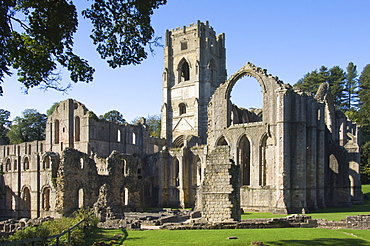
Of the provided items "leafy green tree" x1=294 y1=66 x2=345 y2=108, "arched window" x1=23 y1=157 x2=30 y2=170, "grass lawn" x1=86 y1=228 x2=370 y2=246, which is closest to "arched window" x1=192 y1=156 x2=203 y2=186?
"arched window" x1=23 y1=157 x2=30 y2=170

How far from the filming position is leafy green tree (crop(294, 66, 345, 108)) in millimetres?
68062

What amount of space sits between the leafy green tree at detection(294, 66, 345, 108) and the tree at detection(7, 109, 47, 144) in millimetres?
42968

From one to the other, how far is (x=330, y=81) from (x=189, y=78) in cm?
2402

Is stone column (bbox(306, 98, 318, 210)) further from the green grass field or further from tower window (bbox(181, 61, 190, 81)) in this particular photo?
tower window (bbox(181, 61, 190, 81))

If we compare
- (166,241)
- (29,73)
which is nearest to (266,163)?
(166,241)

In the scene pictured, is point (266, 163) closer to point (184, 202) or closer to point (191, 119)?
point (184, 202)

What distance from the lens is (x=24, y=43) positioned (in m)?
12.3

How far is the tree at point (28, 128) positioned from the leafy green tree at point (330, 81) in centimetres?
4297

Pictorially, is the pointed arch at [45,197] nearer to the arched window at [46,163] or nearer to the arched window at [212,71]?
the arched window at [46,163]

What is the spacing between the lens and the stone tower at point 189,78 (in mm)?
59719

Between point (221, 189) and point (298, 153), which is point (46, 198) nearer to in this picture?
point (298, 153)

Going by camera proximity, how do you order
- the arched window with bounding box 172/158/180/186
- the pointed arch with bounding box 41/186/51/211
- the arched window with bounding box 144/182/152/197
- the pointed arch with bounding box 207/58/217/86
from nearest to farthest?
the pointed arch with bounding box 41/186/51/211
the arched window with bounding box 172/158/180/186
the arched window with bounding box 144/182/152/197
the pointed arch with bounding box 207/58/217/86

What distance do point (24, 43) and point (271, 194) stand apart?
69.4 ft

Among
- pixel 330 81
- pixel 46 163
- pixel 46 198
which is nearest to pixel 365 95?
pixel 330 81
